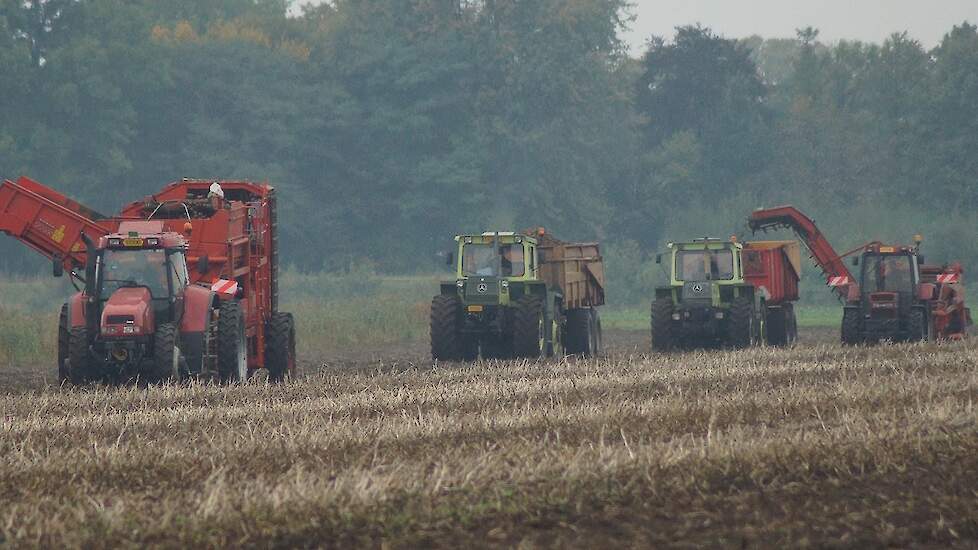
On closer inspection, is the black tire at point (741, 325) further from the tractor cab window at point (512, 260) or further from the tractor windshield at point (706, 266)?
the tractor cab window at point (512, 260)

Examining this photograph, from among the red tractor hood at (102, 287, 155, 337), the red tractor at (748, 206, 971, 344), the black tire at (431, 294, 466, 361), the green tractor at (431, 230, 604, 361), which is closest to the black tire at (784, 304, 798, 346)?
the red tractor at (748, 206, 971, 344)

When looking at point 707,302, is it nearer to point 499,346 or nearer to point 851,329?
point 851,329

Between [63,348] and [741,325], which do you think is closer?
[63,348]

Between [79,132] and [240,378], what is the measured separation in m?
38.5

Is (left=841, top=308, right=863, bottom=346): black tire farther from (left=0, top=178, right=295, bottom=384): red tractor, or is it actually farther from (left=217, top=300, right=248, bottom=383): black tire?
(left=217, top=300, right=248, bottom=383): black tire

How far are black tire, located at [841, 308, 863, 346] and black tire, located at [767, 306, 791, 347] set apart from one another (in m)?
4.03

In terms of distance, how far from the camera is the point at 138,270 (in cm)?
1886

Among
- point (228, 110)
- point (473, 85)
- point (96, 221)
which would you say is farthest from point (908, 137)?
point (96, 221)

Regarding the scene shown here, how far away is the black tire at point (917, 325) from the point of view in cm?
2702

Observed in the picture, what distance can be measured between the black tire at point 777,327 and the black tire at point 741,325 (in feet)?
12.4

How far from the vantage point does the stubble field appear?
780cm

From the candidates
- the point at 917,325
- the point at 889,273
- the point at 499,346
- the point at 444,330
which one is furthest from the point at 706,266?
the point at 444,330

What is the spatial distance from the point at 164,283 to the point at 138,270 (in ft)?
1.09

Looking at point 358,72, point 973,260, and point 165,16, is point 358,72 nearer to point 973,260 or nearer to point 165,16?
point 165,16
